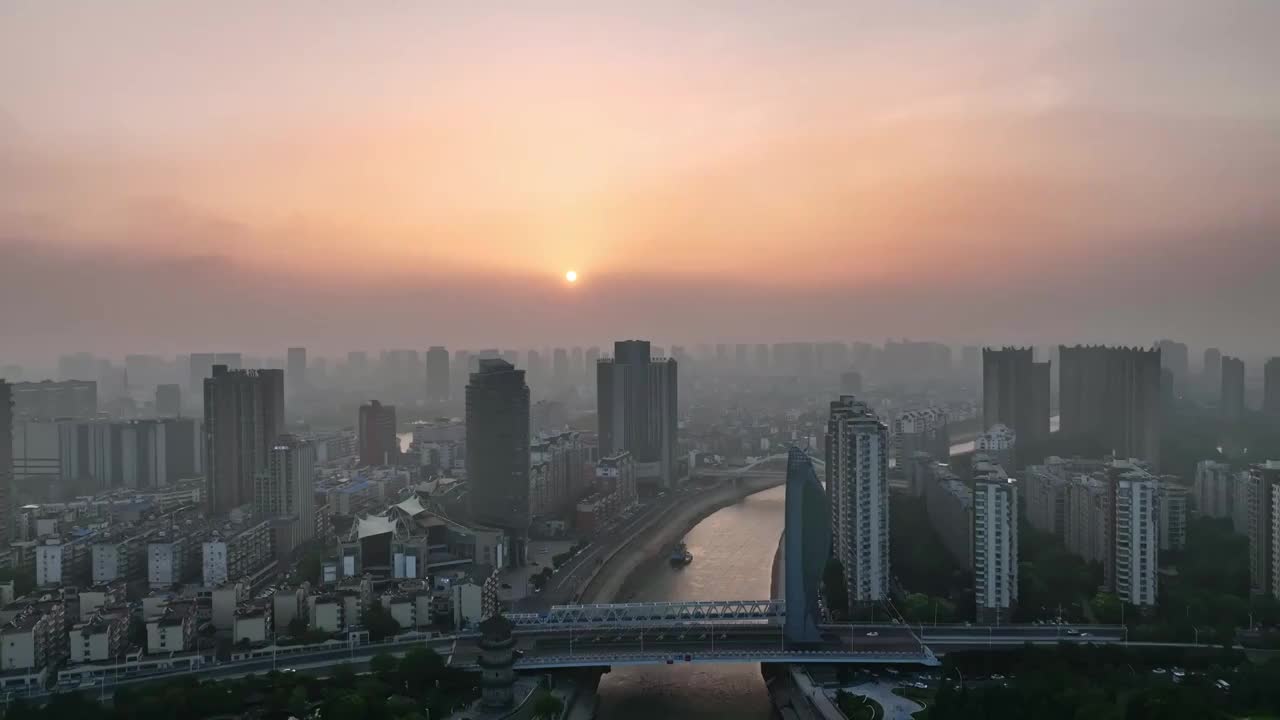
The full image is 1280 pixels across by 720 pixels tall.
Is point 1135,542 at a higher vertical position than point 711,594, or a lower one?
higher

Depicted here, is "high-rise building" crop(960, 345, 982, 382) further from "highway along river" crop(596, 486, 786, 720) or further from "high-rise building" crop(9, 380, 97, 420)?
"high-rise building" crop(9, 380, 97, 420)

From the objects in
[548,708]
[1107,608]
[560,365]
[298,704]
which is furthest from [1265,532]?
[560,365]

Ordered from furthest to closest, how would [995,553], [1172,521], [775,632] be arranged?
[1172,521] < [995,553] < [775,632]

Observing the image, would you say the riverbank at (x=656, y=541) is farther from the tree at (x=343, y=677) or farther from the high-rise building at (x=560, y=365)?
the high-rise building at (x=560, y=365)

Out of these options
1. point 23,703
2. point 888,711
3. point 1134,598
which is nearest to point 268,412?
point 23,703

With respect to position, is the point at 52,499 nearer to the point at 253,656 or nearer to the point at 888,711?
the point at 253,656

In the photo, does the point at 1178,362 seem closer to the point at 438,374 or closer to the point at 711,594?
the point at 711,594
